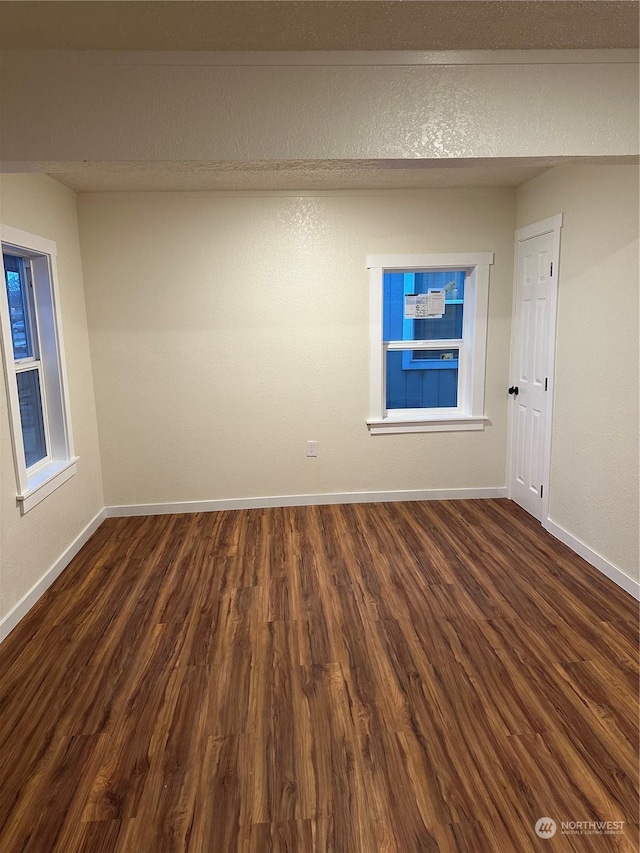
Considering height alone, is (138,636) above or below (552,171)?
below

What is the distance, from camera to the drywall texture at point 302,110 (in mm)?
1910

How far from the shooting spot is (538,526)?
401 cm

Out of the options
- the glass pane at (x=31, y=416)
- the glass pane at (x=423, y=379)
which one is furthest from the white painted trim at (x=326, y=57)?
the glass pane at (x=423, y=379)

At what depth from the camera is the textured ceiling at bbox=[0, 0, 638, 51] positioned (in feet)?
5.45

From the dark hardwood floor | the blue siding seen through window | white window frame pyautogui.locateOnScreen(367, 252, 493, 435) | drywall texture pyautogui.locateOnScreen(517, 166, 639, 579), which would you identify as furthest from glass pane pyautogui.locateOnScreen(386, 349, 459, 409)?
the dark hardwood floor

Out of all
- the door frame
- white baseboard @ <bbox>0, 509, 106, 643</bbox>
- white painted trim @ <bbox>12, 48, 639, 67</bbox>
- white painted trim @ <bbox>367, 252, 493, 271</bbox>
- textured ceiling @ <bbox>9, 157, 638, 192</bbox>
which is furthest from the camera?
white painted trim @ <bbox>367, 252, 493, 271</bbox>

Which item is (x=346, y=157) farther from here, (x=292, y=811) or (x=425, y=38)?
(x=292, y=811)

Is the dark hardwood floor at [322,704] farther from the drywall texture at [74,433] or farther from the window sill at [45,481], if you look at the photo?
the window sill at [45,481]

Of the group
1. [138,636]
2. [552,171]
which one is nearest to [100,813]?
[138,636]

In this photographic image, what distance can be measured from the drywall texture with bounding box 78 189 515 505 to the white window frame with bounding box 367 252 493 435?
0.24 ft

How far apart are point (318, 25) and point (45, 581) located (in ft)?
10.3

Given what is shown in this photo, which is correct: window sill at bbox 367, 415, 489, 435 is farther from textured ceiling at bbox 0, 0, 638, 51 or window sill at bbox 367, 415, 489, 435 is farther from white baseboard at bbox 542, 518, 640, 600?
textured ceiling at bbox 0, 0, 638, 51

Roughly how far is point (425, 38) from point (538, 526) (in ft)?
10.7

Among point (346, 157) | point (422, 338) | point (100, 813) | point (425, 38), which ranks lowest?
point (100, 813)
